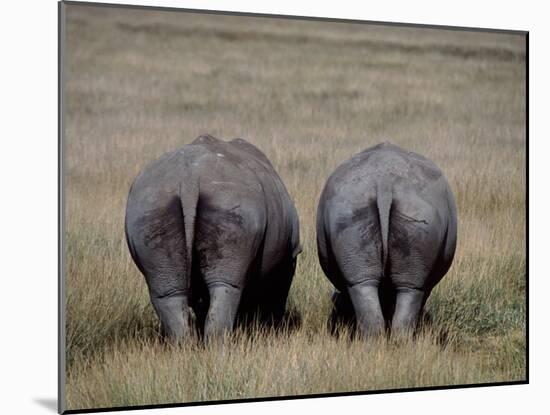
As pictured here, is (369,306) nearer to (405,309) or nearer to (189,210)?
(405,309)

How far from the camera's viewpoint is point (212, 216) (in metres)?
7.64

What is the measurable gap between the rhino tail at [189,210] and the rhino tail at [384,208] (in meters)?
1.05

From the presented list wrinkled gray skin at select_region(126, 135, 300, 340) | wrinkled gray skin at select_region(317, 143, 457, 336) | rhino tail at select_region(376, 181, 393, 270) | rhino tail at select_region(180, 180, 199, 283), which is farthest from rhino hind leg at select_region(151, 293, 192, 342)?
rhino tail at select_region(376, 181, 393, 270)

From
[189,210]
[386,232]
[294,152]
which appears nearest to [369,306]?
[386,232]

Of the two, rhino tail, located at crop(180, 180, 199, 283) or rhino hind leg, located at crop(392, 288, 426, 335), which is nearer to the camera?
rhino tail, located at crop(180, 180, 199, 283)

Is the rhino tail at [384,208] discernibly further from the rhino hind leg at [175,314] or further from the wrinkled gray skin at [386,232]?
the rhino hind leg at [175,314]

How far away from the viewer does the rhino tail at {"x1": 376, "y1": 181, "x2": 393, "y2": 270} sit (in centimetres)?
794

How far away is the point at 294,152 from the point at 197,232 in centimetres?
269

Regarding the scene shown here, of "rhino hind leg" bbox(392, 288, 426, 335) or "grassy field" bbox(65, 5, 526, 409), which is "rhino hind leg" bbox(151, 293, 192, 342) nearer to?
"grassy field" bbox(65, 5, 526, 409)

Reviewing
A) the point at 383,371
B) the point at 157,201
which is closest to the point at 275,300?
the point at 383,371

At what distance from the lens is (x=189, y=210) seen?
24.8 ft

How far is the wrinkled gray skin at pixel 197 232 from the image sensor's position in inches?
300

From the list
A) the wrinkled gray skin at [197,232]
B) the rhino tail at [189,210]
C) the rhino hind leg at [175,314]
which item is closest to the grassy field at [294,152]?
the rhino hind leg at [175,314]

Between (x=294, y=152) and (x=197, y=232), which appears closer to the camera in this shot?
(x=197, y=232)
